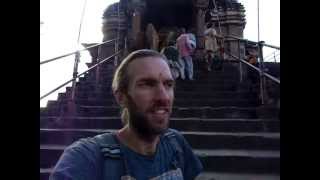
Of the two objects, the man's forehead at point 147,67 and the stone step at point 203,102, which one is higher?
the man's forehead at point 147,67

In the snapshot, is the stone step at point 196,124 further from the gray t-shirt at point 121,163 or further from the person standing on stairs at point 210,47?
the person standing on stairs at point 210,47

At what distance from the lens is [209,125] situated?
14.7 ft

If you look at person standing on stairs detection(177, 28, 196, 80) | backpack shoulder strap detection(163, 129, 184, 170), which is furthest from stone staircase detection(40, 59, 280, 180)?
backpack shoulder strap detection(163, 129, 184, 170)

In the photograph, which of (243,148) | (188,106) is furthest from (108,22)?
(243,148)

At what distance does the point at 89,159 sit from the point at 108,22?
11.0 metres

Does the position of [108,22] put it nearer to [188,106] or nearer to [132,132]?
[188,106]

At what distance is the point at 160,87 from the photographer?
1163 millimetres

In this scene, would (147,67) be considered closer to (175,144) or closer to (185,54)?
(175,144)

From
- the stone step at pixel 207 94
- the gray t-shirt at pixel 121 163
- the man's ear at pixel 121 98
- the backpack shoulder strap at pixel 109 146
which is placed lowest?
the gray t-shirt at pixel 121 163

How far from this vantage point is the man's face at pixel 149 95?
1.15 m

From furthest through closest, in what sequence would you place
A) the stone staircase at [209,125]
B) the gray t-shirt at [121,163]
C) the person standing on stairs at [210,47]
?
the person standing on stairs at [210,47]
the stone staircase at [209,125]
the gray t-shirt at [121,163]

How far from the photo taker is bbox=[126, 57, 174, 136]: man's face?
115cm

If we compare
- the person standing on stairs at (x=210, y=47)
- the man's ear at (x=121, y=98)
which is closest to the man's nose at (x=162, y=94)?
the man's ear at (x=121, y=98)

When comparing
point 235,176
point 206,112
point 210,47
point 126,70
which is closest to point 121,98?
point 126,70
